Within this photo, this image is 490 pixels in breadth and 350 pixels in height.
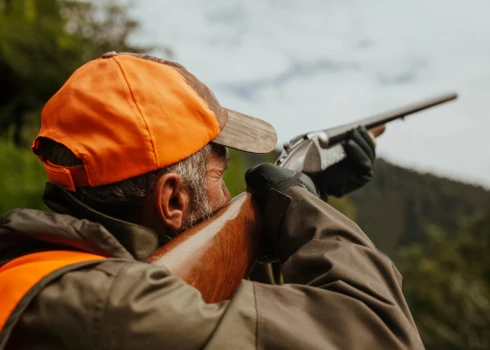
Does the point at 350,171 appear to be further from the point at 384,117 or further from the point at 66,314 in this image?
the point at 66,314

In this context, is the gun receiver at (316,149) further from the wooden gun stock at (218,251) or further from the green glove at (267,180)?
the wooden gun stock at (218,251)

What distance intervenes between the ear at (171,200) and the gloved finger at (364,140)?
82.1 inches

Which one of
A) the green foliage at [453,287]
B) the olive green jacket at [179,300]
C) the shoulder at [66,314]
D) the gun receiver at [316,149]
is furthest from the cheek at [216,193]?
the green foliage at [453,287]

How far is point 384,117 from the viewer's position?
4570mm

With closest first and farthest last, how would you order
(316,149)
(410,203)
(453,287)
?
(316,149) → (453,287) → (410,203)

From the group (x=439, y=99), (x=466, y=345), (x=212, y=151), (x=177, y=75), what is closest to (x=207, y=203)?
(x=212, y=151)

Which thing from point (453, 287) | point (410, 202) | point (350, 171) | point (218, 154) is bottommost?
point (410, 202)

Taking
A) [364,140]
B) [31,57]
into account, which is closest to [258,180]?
[364,140]

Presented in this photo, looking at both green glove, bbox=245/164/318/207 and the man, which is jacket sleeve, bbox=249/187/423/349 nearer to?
the man

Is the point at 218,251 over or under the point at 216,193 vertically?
under

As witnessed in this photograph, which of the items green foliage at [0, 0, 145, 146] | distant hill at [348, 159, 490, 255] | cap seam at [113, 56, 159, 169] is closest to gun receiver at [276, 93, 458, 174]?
cap seam at [113, 56, 159, 169]

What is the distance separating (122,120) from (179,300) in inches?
25.5

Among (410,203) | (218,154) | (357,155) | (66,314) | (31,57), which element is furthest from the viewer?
(410,203)

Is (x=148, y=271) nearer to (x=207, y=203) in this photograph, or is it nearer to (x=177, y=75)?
(x=207, y=203)
